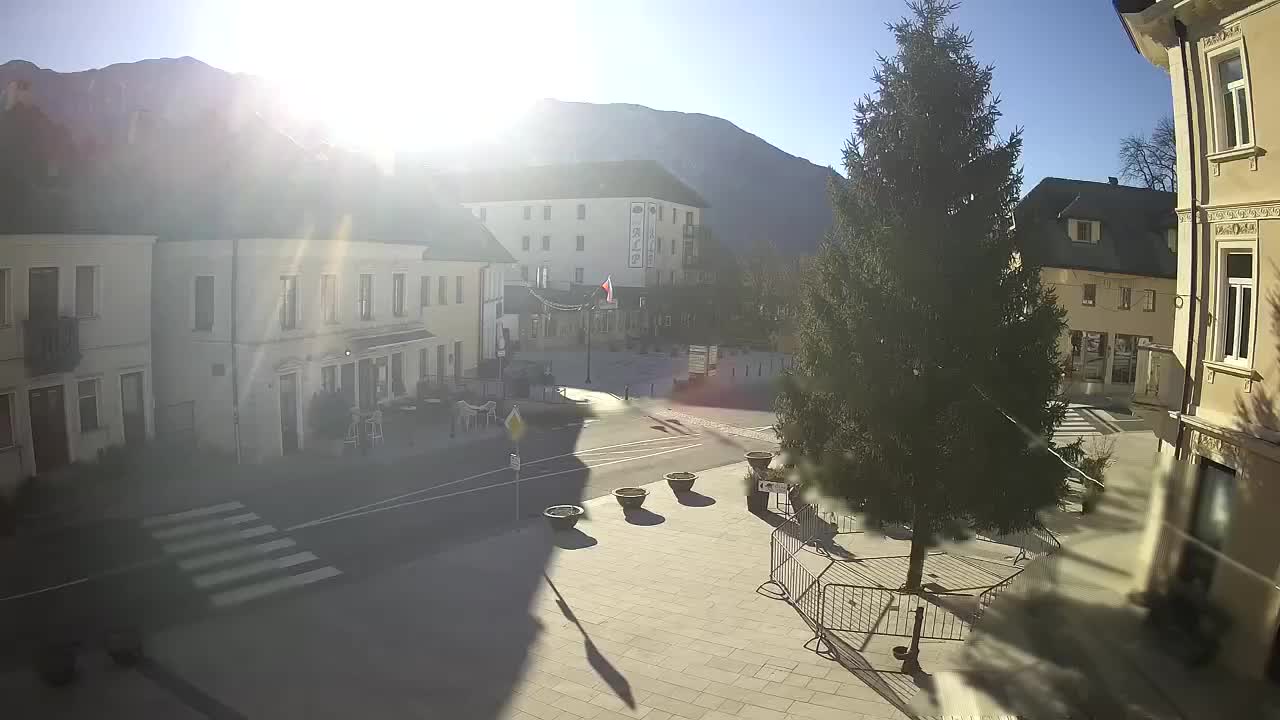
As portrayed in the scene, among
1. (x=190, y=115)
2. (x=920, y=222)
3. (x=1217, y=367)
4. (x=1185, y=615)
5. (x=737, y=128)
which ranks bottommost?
(x=1185, y=615)

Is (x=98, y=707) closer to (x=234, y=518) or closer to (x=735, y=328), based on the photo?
(x=234, y=518)

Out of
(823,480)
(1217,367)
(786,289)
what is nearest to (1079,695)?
(1217,367)

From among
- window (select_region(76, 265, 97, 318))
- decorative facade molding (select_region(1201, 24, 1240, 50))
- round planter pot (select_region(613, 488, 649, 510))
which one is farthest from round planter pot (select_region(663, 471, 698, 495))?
decorative facade molding (select_region(1201, 24, 1240, 50))

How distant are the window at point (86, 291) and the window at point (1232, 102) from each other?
21.0 meters

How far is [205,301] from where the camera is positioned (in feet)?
75.5

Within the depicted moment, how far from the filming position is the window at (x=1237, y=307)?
935cm

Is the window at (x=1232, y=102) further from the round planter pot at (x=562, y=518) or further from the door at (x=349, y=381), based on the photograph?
the door at (x=349, y=381)

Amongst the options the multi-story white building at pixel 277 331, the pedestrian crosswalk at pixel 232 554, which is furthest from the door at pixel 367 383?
the pedestrian crosswalk at pixel 232 554

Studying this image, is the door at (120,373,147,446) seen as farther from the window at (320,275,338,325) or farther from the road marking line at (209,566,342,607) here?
the road marking line at (209,566,342,607)

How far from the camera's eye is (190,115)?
22969mm

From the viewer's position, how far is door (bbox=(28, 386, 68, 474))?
17.6 m

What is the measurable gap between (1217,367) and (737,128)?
177 metres

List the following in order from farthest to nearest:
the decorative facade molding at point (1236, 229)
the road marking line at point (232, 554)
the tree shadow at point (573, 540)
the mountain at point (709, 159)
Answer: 1. the mountain at point (709, 159)
2. the tree shadow at point (573, 540)
3. the road marking line at point (232, 554)
4. the decorative facade molding at point (1236, 229)

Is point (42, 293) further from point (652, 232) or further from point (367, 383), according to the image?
point (652, 232)
